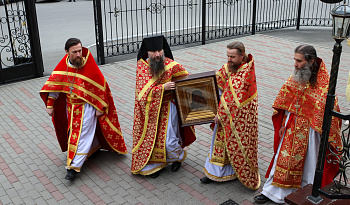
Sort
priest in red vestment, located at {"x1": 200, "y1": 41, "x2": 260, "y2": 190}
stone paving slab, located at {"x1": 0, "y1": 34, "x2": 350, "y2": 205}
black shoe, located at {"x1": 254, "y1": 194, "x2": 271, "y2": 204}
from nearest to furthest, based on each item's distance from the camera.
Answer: priest in red vestment, located at {"x1": 200, "y1": 41, "x2": 260, "y2": 190}, black shoe, located at {"x1": 254, "y1": 194, "x2": 271, "y2": 204}, stone paving slab, located at {"x1": 0, "y1": 34, "x2": 350, "y2": 205}

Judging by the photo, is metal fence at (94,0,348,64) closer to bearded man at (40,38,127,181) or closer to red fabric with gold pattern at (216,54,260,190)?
bearded man at (40,38,127,181)

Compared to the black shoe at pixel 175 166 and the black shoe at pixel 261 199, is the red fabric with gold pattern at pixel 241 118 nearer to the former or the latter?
the black shoe at pixel 261 199

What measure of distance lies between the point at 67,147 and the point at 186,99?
6.83 ft

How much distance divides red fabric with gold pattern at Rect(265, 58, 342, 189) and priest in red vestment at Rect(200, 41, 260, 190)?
36cm

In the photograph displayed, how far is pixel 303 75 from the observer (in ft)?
14.4

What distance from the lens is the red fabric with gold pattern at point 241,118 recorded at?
4.73 m

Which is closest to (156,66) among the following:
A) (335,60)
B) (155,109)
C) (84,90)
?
(155,109)

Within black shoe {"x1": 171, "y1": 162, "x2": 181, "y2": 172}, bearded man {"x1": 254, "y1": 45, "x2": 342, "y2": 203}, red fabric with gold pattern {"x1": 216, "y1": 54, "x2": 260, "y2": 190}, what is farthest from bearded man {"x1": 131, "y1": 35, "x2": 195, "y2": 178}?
bearded man {"x1": 254, "y1": 45, "x2": 342, "y2": 203}

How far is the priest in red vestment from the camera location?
4727mm

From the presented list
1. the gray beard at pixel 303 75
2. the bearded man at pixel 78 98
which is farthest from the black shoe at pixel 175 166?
the gray beard at pixel 303 75

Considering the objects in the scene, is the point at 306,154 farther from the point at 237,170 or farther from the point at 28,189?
the point at 28,189

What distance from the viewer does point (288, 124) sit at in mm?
4621

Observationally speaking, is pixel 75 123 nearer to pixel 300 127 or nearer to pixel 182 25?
pixel 300 127

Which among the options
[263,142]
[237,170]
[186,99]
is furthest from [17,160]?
[263,142]
